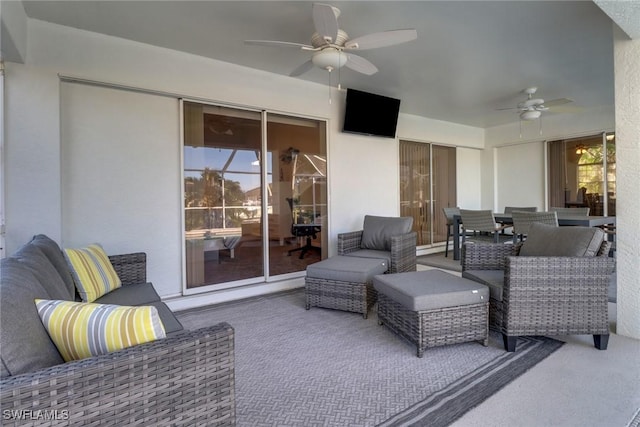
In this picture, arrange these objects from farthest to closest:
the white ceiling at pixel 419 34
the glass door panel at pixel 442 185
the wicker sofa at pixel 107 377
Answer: the glass door panel at pixel 442 185 < the white ceiling at pixel 419 34 < the wicker sofa at pixel 107 377

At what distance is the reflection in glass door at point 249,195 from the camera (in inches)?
143

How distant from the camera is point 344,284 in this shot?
3098mm

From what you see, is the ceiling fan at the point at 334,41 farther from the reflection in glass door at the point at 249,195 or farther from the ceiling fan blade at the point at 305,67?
the reflection in glass door at the point at 249,195

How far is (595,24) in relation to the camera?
2.91 m

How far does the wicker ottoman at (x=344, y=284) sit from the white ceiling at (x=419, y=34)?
2228 millimetres

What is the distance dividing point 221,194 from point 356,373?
8.29ft

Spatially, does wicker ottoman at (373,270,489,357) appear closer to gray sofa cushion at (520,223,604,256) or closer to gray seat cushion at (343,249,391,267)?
gray sofa cushion at (520,223,604,256)

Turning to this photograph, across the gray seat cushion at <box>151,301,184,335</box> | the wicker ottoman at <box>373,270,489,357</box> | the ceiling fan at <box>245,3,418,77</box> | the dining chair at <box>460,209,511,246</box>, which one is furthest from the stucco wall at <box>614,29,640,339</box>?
the gray seat cushion at <box>151,301,184,335</box>

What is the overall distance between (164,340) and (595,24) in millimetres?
4100

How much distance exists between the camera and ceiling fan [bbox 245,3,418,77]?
89.0 inches

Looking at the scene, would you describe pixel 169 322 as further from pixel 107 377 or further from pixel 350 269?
pixel 350 269

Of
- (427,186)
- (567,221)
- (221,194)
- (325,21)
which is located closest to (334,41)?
(325,21)

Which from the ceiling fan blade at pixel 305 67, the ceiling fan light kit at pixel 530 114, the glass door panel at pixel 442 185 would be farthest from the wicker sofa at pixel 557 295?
the glass door panel at pixel 442 185

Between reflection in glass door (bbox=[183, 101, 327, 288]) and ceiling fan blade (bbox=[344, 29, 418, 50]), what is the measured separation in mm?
1806
